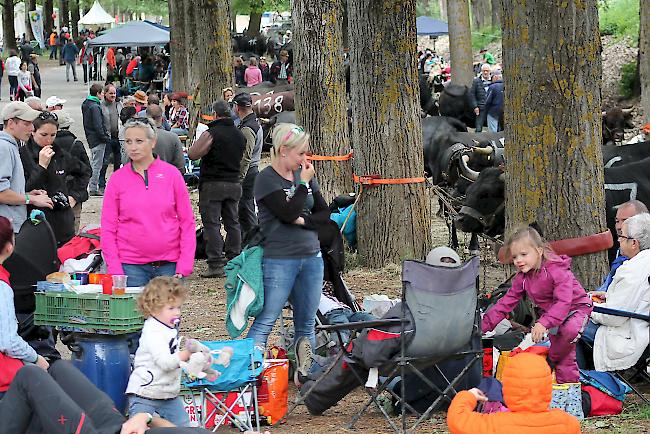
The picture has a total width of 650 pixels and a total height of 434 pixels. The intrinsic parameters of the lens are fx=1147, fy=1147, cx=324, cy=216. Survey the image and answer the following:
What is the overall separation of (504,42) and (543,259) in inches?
89.3

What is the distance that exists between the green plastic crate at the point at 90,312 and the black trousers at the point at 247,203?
6.47 m

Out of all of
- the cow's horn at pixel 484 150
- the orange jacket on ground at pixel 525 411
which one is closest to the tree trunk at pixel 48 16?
the cow's horn at pixel 484 150

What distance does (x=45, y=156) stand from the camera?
9.30 metres

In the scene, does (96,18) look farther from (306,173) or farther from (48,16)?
(306,173)

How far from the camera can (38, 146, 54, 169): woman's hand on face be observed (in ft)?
30.4

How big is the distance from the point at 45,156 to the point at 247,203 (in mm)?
4683

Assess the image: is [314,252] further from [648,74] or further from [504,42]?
[648,74]

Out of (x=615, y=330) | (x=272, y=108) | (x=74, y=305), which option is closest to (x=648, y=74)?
(x=272, y=108)

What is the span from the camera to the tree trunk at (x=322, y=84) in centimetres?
1495

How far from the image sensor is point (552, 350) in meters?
7.36

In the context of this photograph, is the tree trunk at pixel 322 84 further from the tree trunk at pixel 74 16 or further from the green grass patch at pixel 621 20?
the tree trunk at pixel 74 16

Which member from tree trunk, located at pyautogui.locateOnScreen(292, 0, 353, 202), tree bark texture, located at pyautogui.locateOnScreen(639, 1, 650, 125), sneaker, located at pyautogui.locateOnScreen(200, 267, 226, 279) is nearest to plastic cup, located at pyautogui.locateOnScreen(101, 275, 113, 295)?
sneaker, located at pyautogui.locateOnScreen(200, 267, 226, 279)

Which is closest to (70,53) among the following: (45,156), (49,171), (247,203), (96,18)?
(96,18)

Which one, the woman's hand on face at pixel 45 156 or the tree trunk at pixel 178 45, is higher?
the tree trunk at pixel 178 45
